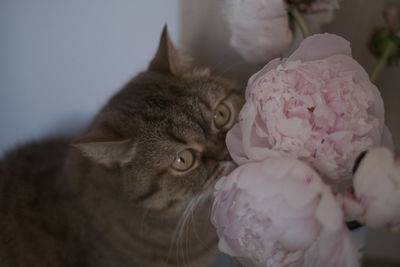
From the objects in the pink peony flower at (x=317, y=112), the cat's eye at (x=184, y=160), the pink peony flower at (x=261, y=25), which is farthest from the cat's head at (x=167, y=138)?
the pink peony flower at (x=317, y=112)

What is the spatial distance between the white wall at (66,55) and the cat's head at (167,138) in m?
0.15

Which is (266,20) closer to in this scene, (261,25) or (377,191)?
(261,25)

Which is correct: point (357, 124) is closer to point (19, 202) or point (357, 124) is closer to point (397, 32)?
point (397, 32)

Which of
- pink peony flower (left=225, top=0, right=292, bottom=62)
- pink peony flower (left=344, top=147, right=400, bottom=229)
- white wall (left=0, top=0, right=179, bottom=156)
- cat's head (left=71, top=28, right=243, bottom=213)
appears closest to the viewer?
pink peony flower (left=344, top=147, right=400, bottom=229)

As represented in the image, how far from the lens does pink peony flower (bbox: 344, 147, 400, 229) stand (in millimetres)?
273

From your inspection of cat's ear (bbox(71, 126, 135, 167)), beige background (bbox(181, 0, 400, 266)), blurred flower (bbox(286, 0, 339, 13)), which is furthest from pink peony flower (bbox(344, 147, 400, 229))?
cat's ear (bbox(71, 126, 135, 167))

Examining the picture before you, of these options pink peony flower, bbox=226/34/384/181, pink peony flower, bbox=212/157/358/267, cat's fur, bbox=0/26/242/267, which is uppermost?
pink peony flower, bbox=226/34/384/181

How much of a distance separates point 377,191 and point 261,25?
273 millimetres

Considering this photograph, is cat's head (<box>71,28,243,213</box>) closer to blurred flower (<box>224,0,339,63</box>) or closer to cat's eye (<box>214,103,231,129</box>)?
cat's eye (<box>214,103,231,129</box>)

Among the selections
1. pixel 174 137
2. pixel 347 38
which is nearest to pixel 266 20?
pixel 347 38

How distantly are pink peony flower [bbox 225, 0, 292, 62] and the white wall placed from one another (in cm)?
22

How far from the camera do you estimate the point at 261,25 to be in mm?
481

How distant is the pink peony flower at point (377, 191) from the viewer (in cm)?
27

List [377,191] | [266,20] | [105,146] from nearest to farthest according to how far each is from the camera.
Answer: [377,191] → [266,20] → [105,146]
